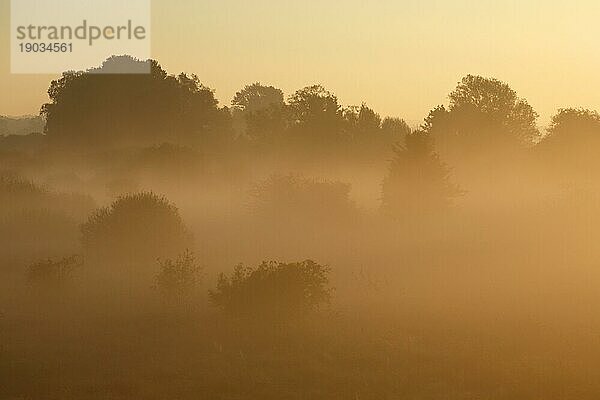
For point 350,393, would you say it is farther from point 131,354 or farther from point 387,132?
point 387,132

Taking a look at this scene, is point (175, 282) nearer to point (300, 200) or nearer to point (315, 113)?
point (300, 200)

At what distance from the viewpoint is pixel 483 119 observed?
319 ft

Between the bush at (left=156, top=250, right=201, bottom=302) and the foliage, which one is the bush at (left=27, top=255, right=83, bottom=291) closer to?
the bush at (left=156, top=250, right=201, bottom=302)

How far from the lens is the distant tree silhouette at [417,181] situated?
54.8 meters

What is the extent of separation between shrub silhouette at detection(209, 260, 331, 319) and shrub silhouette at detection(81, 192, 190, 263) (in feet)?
40.2

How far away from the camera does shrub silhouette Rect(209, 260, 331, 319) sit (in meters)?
30.6

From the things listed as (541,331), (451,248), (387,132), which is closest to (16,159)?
(387,132)

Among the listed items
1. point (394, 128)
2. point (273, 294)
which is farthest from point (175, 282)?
point (394, 128)

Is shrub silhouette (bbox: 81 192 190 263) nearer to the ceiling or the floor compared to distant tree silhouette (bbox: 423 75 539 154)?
nearer to the floor

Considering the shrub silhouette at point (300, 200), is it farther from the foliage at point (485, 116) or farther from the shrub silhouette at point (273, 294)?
the foliage at point (485, 116)

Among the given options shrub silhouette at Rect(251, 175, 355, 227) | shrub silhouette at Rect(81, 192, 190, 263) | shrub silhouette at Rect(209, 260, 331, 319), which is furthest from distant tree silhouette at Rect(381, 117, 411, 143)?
shrub silhouette at Rect(209, 260, 331, 319)

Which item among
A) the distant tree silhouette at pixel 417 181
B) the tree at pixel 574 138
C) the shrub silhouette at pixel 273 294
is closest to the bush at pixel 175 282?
the shrub silhouette at pixel 273 294

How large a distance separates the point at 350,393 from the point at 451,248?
24.4m

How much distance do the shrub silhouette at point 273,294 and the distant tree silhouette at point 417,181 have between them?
2426 cm
